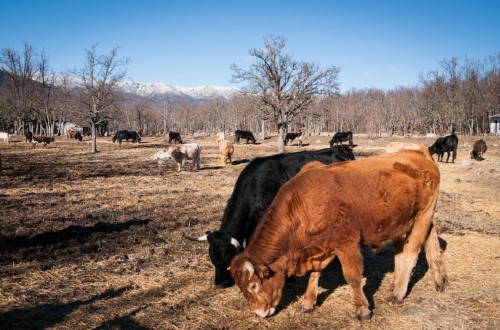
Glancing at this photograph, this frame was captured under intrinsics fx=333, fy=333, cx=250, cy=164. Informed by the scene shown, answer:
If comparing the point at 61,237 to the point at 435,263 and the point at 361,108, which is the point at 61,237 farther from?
the point at 361,108

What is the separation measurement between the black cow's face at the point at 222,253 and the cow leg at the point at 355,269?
149 centimetres

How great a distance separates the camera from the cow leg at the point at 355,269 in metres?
3.96

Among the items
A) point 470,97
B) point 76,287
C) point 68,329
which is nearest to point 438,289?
point 68,329

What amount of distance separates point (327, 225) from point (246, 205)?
1.76 metres

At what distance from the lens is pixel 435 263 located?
4891 millimetres

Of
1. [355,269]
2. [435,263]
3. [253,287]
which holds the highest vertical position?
[355,269]

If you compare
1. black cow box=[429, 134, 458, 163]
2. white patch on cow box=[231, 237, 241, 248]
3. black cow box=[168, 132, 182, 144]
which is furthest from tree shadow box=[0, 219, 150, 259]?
black cow box=[168, 132, 182, 144]

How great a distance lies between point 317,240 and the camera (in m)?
3.92

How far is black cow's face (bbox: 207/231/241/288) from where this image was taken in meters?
4.67

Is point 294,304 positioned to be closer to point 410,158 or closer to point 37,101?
point 410,158

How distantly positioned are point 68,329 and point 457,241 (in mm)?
7154

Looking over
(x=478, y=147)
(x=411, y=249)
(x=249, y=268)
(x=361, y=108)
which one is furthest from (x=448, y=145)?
(x=361, y=108)

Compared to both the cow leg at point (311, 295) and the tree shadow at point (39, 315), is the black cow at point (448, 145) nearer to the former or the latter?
the cow leg at point (311, 295)

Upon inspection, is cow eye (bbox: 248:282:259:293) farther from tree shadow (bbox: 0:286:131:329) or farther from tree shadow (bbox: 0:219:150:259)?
tree shadow (bbox: 0:219:150:259)
